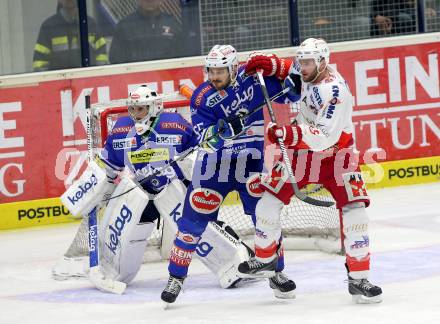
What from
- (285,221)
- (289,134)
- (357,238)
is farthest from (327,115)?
(285,221)

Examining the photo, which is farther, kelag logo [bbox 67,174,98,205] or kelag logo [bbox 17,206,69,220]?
kelag logo [bbox 17,206,69,220]

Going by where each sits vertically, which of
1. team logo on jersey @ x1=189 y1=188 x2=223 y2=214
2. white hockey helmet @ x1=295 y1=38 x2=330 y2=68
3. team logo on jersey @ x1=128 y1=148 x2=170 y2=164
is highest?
white hockey helmet @ x1=295 y1=38 x2=330 y2=68

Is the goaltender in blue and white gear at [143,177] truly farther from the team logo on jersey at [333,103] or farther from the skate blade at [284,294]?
the team logo on jersey at [333,103]

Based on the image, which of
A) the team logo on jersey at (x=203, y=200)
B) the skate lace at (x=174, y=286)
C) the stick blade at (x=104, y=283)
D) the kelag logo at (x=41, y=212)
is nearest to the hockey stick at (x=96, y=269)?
the stick blade at (x=104, y=283)

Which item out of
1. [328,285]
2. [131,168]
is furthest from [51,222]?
[328,285]

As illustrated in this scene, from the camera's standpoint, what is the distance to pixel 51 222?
10.3 m

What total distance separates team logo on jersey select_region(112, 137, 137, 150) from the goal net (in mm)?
762

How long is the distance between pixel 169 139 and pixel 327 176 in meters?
1.30

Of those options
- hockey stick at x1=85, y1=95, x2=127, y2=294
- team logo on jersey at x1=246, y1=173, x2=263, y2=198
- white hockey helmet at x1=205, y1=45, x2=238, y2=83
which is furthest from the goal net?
white hockey helmet at x1=205, y1=45, x2=238, y2=83

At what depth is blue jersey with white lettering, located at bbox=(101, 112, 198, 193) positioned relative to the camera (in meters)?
7.56

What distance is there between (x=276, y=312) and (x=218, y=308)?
1.23 feet

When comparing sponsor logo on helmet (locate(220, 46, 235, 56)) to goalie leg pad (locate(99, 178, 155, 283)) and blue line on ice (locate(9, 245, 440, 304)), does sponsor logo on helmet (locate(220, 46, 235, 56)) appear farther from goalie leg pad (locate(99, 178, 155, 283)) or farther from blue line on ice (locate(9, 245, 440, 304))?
blue line on ice (locate(9, 245, 440, 304))

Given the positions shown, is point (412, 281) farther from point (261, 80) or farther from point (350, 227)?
point (261, 80)

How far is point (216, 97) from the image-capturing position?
23.2ft
